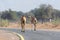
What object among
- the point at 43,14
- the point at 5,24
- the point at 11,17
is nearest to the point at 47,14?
the point at 43,14

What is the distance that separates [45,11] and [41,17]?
4.87m

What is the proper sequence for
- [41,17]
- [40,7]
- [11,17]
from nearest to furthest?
[41,17], [40,7], [11,17]

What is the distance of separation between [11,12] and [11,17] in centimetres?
487

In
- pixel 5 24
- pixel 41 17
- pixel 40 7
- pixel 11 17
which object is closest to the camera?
pixel 5 24

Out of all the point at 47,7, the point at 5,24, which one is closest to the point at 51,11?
the point at 47,7

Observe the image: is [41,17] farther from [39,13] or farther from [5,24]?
[5,24]

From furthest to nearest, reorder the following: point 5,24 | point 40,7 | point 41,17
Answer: point 40,7, point 41,17, point 5,24

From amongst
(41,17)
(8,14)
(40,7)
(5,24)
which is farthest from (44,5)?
(5,24)

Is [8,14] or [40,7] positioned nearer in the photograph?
[40,7]

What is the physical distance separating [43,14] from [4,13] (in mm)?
22732

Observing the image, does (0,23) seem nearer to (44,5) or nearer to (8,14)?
(44,5)

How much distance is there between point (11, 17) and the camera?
101 metres

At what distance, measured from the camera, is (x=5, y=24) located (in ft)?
204

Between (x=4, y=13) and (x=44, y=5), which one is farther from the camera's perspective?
(x=4, y=13)
